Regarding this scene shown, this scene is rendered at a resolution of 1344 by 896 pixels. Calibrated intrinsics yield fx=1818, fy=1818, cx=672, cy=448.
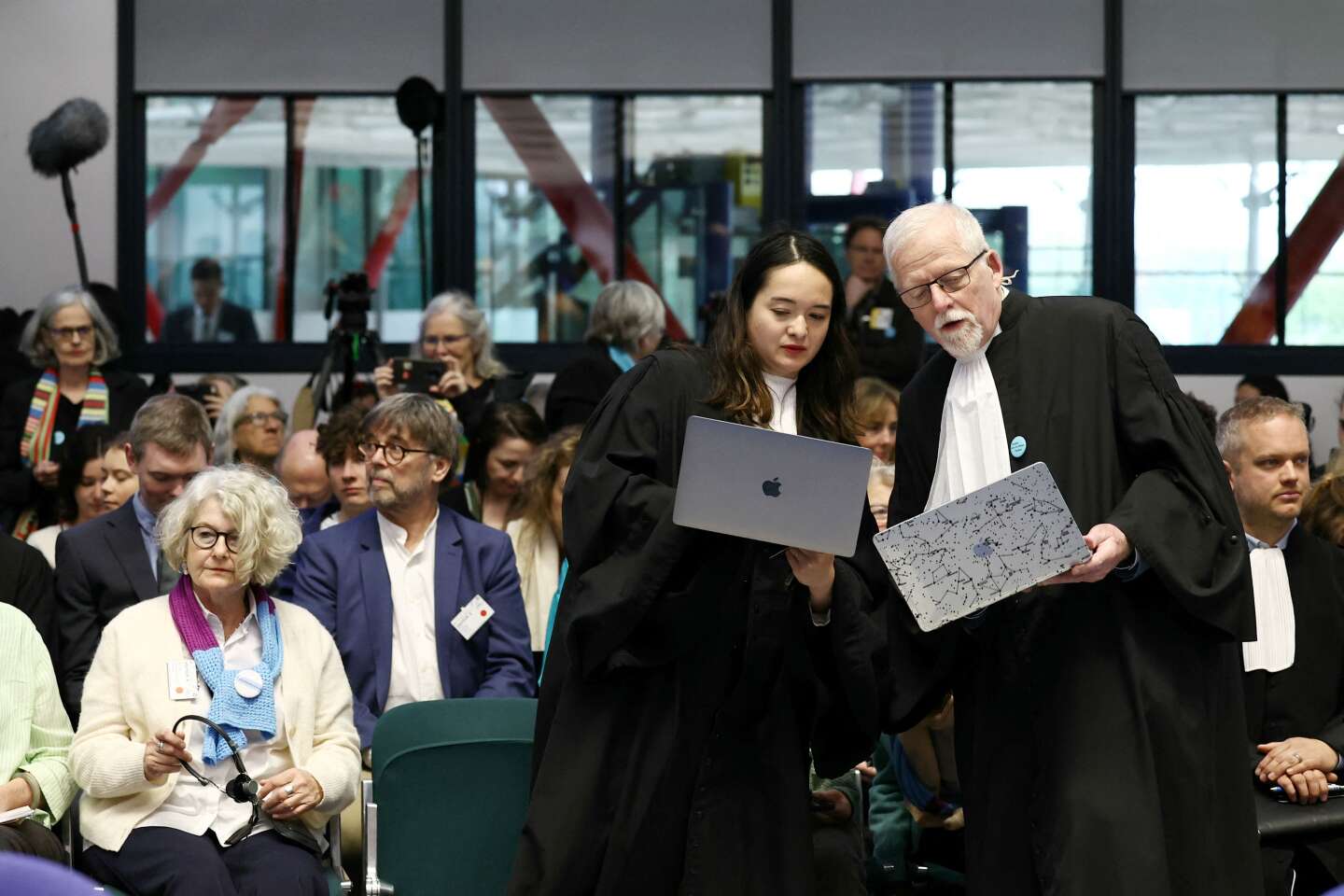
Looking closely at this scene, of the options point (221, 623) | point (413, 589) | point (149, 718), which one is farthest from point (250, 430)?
point (149, 718)

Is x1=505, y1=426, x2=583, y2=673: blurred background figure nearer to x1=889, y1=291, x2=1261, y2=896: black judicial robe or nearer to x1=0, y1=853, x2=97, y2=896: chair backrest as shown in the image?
x1=889, y1=291, x2=1261, y2=896: black judicial robe

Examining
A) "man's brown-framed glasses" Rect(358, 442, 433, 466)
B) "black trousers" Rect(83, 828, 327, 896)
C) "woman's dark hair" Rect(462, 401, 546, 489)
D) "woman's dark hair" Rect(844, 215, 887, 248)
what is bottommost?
"black trousers" Rect(83, 828, 327, 896)

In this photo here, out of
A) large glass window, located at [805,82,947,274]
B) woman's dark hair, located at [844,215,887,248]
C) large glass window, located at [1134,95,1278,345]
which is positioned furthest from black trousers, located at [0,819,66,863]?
large glass window, located at [1134,95,1278,345]

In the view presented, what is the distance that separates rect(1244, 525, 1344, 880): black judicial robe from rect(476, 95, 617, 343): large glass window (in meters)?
5.86

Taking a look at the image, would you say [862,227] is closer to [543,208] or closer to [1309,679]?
[543,208]

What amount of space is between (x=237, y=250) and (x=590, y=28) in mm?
2331

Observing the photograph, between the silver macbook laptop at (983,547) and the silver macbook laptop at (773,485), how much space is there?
13 cm

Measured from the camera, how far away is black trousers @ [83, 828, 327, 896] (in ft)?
13.6

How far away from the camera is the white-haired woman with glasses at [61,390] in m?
6.89

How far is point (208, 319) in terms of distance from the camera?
33.1 feet

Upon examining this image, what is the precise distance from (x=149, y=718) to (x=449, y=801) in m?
0.74

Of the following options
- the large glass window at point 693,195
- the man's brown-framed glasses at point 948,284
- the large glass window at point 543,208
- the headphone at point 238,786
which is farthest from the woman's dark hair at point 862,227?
the headphone at point 238,786

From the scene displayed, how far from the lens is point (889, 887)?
4789mm

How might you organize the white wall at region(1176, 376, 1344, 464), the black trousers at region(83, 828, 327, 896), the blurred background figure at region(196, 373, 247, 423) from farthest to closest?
the white wall at region(1176, 376, 1344, 464)
the blurred background figure at region(196, 373, 247, 423)
the black trousers at region(83, 828, 327, 896)
